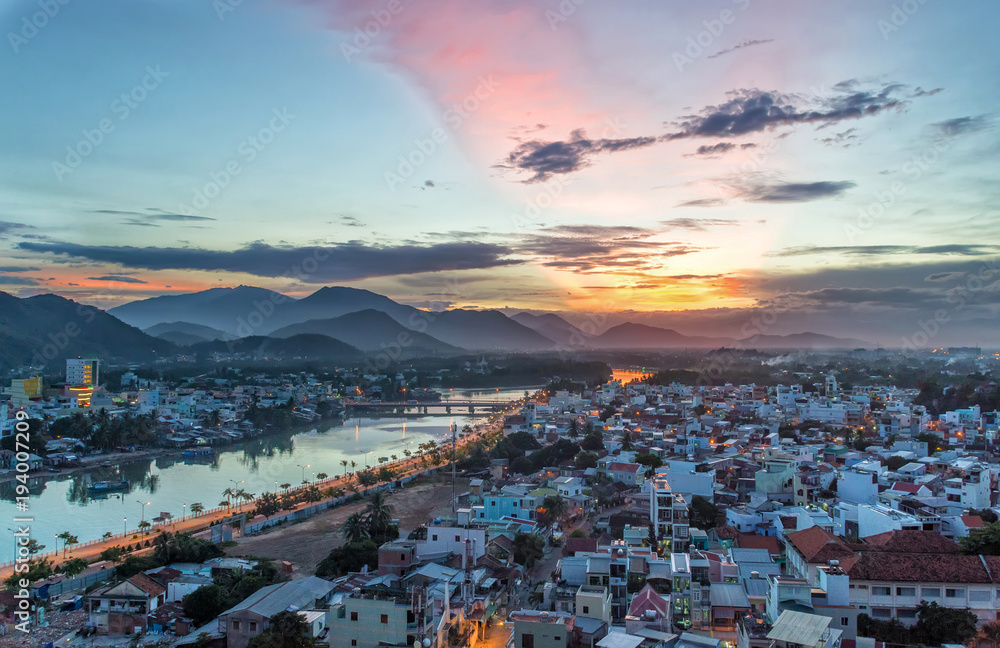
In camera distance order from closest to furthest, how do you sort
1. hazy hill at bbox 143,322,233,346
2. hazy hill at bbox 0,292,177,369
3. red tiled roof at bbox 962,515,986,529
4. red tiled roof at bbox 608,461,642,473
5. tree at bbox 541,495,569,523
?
red tiled roof at bbox 962,515,986,529, tree at bbox 541,495,569,523, red tiled roof at bbox 608,461,642,473, hazy hill at bbox 0,292,177,369, hazy hill at bbox 143,322,233,346

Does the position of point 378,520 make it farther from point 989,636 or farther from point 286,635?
point 989,636

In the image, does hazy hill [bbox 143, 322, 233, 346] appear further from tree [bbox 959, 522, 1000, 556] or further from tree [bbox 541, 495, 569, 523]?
tree [bbox 959, 522, 1000, 556]

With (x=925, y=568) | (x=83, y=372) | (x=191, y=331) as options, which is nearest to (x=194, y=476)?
(x=925, y=568)

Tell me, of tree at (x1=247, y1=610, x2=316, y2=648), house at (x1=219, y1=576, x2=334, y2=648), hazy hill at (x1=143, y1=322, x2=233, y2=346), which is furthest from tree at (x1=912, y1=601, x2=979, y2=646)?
hazy hill at (x1=143, y1=322, x2=233, y2=346)

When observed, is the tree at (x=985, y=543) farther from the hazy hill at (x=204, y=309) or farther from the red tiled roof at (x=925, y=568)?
the hazy hill at (x=204, y=309)

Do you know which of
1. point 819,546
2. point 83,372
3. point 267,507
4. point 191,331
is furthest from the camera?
point 191,331

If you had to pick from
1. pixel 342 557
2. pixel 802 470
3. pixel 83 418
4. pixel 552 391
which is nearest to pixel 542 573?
pixel 342 557
